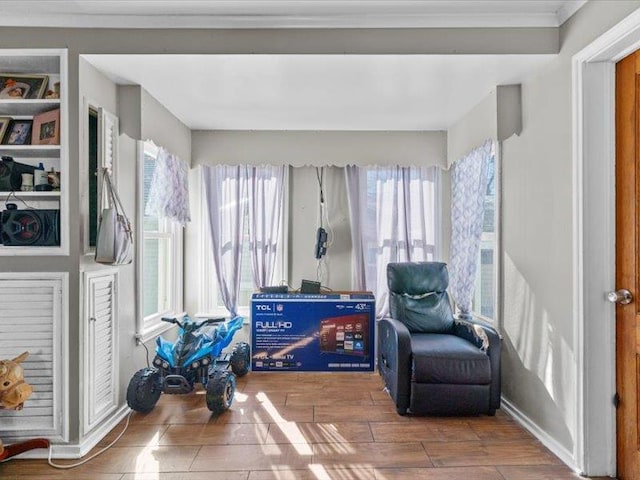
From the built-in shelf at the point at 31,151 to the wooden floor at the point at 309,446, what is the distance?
1829 millimetres

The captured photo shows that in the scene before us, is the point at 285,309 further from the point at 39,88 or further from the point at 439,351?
the point at 39,88

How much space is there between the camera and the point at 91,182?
8.71 ft

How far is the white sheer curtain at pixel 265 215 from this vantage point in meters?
4.22

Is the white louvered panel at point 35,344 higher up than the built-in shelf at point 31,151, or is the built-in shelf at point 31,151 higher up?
the built-in shelf at point 31,151

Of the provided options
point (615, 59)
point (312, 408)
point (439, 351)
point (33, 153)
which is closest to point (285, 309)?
point (312, 408)

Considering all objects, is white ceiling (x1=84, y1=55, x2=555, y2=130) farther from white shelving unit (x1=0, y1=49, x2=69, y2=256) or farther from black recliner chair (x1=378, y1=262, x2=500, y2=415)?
black recliner chair (x1=378, y1=262, x2=500, y2=415)

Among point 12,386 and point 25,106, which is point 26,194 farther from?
point 12,386

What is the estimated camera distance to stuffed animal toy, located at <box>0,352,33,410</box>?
7.33ft

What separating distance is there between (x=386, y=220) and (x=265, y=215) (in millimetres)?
1263

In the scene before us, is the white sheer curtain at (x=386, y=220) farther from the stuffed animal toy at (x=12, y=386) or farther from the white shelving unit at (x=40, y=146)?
the stuffed animal toy at (x=12, y=386)

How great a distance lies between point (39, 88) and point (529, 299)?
3.45 metres

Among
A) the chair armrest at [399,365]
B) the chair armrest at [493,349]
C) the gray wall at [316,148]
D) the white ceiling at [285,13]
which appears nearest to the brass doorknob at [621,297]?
the chair armrest at [493,349]

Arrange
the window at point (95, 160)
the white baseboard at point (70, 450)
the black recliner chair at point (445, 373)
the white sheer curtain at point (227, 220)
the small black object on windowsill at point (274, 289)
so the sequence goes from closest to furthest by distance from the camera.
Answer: the white baseboard at point (70, 450), the window at point (95, 160), the black recliner chair at point (445, 373), the small black object on windowsill at point (274, 289), the white sheer curtain at point (227, 220)

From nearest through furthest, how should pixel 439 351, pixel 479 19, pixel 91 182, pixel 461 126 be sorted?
1. pixel 479 19
2. pixel 91 182
3. pixel 439 351
4. pixel 461 126
